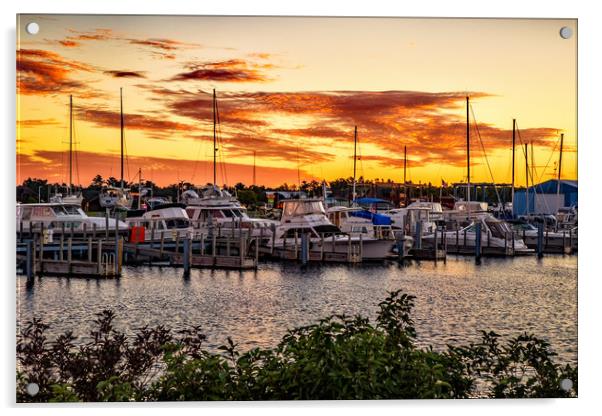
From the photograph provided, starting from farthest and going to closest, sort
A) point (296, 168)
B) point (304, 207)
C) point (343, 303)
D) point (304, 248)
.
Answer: point (304, 248), point (304, 207), point (343, 303), point (296, 168)

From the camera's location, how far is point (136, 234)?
424 inches

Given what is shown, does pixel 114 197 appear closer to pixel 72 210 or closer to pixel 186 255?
pixel 72 210

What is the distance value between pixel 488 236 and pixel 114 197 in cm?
429

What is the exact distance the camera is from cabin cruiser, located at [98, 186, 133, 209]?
7.59 metres

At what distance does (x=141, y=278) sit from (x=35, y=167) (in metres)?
2.64

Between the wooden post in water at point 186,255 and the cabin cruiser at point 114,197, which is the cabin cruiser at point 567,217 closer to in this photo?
the cabin cruiser at point 114,197

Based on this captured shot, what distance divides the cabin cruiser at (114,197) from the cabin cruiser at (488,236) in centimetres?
343

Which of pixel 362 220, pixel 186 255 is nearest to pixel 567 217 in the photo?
pixel 362 220

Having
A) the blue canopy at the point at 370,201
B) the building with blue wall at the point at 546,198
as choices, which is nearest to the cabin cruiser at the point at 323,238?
the blue canopy at the point at 370,201

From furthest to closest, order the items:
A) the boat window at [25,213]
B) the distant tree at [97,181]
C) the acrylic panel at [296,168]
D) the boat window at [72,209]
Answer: the boat window at [72,209]
the distant tree at [97,181]
the boat window at [25,213]
the acrylic panel at [296,168]

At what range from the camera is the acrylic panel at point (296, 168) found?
6270mm

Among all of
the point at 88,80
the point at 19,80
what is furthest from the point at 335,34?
the point at 19,80

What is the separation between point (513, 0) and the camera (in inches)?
272

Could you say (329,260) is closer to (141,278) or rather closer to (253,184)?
(141,278)
